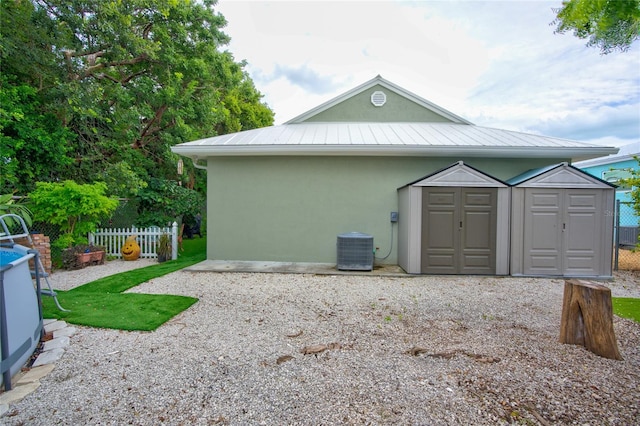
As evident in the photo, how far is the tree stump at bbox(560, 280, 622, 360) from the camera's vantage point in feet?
9.69

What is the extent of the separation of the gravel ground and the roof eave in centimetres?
373

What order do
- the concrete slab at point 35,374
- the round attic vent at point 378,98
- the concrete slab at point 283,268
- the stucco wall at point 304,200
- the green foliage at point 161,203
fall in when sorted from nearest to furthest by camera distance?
the concrete slab at point 35,374 → the concrete slab at point 283,268 → the stucco wall at point 304,200 → the green foliage at point 161,203 → the round attic vent at point 378,98

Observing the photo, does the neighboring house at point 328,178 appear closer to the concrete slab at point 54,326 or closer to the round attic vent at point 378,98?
the round attic vent at point 378,98

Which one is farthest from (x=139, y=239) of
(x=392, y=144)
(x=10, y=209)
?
(x=392, y=144)

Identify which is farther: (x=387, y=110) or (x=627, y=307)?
(x=387, y=110)

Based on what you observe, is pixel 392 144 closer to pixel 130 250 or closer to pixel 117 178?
pixel 130 250

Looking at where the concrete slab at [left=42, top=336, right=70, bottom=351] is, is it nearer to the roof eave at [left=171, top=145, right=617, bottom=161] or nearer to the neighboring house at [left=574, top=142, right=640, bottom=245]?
the roof eave at [left=171, top=145, right=617, bottom=161]

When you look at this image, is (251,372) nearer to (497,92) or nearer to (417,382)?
(417,382)

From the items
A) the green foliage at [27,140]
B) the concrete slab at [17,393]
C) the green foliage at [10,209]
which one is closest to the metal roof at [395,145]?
the green foliage at [10,209]

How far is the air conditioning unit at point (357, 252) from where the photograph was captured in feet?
21.8

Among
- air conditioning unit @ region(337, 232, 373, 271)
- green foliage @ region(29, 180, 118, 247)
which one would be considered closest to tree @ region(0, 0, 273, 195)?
green foliage @ region(29, 180, 118, 247)

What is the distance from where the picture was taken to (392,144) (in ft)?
22.9

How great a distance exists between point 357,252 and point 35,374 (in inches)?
210

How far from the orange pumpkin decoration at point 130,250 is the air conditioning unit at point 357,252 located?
5.81 metres
